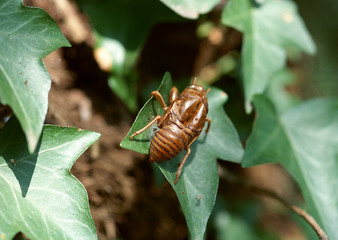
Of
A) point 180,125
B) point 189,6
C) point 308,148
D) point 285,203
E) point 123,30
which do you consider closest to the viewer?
point 180,125

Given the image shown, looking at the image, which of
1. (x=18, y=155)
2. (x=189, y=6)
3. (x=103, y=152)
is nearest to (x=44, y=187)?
(x=18, y=155)

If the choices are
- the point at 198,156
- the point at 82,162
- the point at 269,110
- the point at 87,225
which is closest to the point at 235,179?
the point at 269,110

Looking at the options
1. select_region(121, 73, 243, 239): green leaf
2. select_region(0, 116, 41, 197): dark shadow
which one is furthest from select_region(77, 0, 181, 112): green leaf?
select_region(0, 116, 41, 197): dark shadow

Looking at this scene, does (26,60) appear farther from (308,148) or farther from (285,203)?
(308,148)

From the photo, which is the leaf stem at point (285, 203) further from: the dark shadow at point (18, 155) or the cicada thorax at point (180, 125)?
the dark shadow at point (18, 155)

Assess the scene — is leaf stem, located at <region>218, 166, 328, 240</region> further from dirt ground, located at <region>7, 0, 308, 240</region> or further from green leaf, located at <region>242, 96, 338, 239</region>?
dirt ground, located at <region>7, 0, 308, 240</region>

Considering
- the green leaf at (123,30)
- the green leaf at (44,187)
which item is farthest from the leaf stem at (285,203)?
the green leaf at (44,187)
